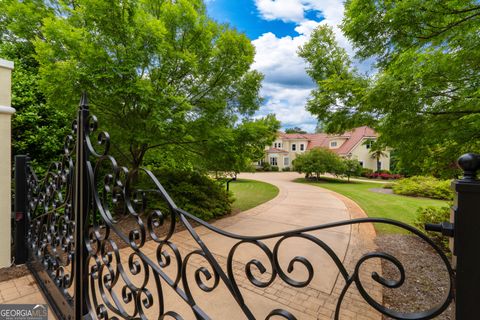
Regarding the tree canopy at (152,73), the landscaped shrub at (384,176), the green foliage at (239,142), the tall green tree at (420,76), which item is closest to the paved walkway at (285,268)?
the green foliage at (239,142)

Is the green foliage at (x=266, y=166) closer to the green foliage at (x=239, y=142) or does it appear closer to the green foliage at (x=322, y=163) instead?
the green foliage at (x=322, y=163)

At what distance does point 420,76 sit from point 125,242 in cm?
A: 406

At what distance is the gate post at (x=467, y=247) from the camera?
2.23ft

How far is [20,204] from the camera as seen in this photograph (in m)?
3.15

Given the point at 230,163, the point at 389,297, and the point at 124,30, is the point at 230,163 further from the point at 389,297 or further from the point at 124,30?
the point at 389,297

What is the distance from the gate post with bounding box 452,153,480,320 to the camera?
2.23ft

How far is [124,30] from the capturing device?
4.27 metres

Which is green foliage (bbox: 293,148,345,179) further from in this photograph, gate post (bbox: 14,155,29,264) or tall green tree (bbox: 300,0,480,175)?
gate post (bbox: 14,155,29,264)

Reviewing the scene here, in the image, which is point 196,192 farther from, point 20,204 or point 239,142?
point 20,204

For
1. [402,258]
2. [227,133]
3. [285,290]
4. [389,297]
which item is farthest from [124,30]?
[402,258]

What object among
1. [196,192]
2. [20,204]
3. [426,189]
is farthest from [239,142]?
[426,189]

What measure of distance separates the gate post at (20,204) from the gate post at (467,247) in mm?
4189

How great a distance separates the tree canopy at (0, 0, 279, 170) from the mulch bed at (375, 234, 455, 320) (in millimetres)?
3600

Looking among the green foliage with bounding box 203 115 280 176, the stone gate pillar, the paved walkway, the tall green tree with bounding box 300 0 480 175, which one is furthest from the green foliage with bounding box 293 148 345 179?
the stone gate pillar
